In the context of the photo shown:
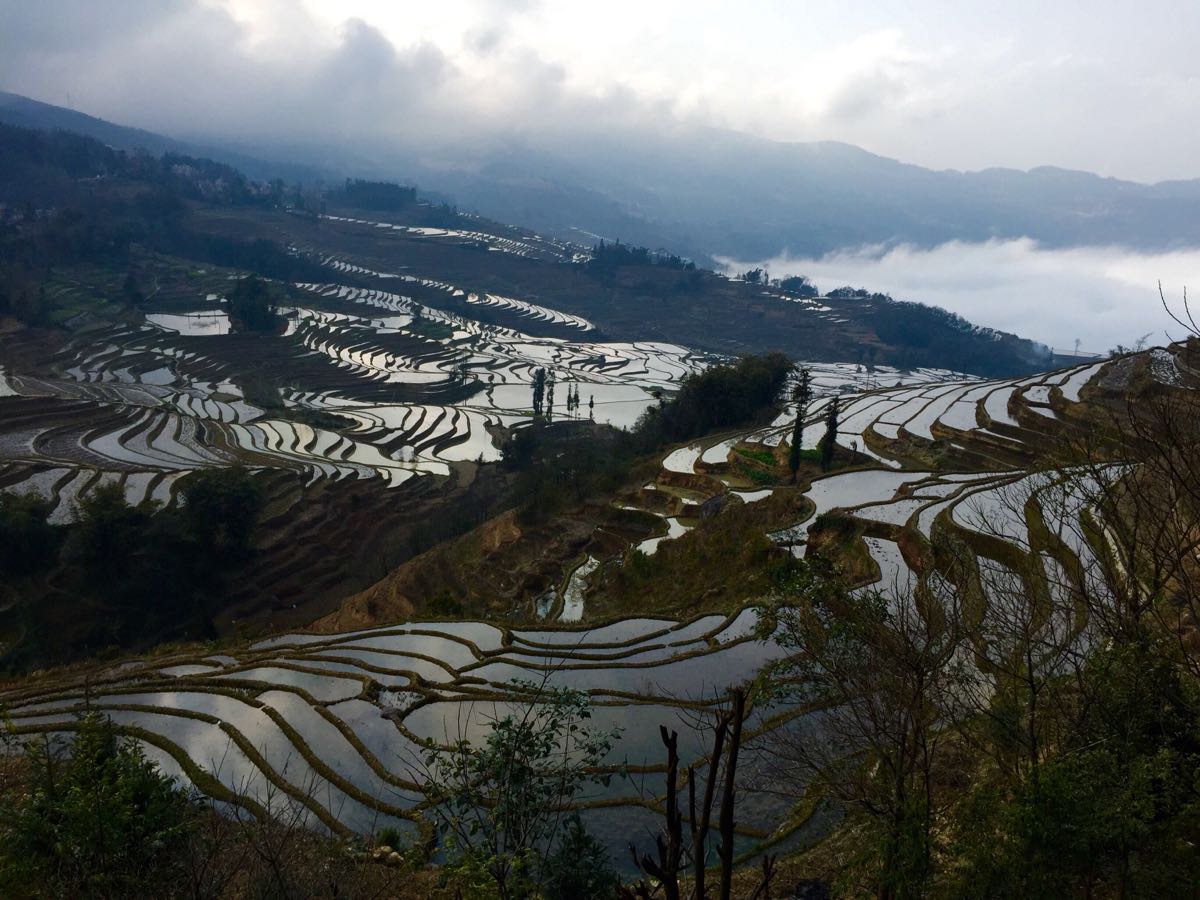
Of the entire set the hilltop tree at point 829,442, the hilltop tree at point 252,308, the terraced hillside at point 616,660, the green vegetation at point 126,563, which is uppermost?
the hilltop tree at point 252,308

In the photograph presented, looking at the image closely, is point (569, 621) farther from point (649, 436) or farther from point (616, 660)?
point (649, 436)

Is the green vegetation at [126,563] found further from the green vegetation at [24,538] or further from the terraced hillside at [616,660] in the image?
the terraced hillside at [616,660]

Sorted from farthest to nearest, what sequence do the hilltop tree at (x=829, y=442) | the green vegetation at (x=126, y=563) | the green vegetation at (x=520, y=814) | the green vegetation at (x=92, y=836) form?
the hilltop tree at (x=829, y=442), the green vegetation at (x=126, y=563), the green vegetation at (x=92, y=836), the green vegetation at (x=520, y=814)

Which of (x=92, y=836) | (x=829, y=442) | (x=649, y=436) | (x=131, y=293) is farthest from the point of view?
(x=131, y=293)

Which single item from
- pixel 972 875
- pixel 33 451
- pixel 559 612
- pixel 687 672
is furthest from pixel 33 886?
pixel 33 451

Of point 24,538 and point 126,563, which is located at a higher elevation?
point 24,538

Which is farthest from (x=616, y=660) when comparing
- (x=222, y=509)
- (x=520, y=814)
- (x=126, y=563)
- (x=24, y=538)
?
(x=24, y=538)

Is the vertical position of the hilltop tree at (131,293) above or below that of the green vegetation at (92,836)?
above

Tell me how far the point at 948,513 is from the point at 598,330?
87823 mm

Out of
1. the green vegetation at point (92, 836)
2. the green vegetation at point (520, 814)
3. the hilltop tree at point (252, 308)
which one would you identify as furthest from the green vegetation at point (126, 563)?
the hilltop tree at point (252, 308)

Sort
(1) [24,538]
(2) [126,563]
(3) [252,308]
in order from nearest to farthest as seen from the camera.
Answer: (1) [24,538], (2) [126,563], (3) [252,308]

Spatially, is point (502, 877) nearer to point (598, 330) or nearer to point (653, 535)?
point (653, 535)

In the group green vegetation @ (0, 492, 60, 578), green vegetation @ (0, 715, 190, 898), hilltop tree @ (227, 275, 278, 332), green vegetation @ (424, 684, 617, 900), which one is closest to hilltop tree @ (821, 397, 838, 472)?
green vegetation @ (424, 684, 617, 900)

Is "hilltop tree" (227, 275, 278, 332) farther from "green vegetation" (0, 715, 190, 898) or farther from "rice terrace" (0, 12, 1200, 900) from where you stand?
"green vegetation" (0, 715, 190, 898)
